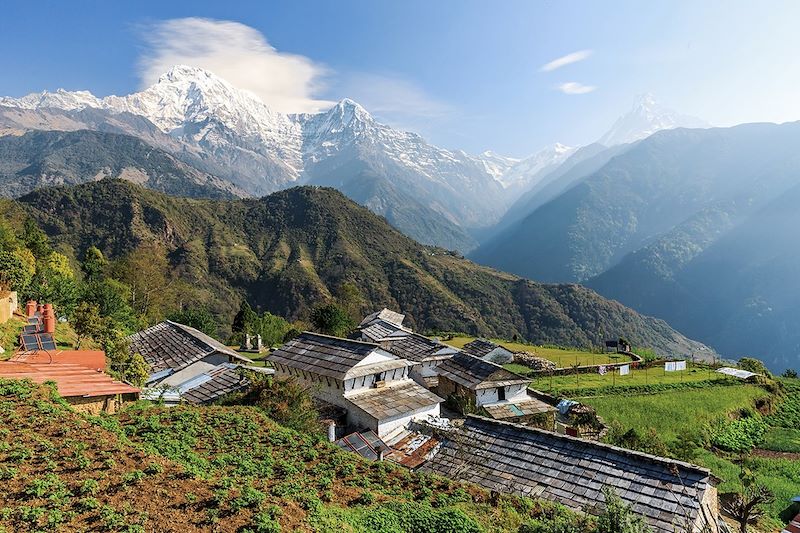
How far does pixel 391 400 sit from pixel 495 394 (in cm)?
959

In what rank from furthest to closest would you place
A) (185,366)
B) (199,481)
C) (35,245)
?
(35,245), (185,366), (199,481)

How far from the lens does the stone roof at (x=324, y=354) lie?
2388cm

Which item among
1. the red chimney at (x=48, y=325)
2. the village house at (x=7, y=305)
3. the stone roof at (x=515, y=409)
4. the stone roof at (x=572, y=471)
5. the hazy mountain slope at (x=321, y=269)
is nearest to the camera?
the stone roof at (x=572, y=471)

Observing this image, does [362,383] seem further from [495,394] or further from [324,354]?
[495,394]

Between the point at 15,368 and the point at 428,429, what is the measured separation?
14.9 metres

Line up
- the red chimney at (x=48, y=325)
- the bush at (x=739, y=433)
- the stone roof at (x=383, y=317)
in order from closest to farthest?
the red chimney at (x=48, y=325) → the bush at (x=739, y=433) → the stone roof at (x=383, y=317)

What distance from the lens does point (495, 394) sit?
30266 mm

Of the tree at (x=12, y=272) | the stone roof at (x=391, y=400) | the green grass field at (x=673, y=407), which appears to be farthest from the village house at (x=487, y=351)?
the tree at (x=12, y=272)

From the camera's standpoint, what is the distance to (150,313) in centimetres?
6016

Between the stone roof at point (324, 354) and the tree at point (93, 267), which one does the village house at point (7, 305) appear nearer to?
the stone roof at point (324, 354)

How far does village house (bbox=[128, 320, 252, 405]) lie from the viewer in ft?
74.5

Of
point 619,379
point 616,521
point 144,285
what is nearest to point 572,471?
point 616,521

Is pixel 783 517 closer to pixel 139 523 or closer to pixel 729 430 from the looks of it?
pixel 729 430

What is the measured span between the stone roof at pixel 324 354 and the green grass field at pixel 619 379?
22.4 meters
